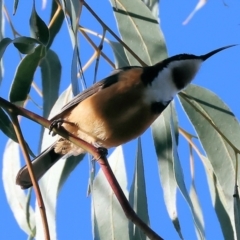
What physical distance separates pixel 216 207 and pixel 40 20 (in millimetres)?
708

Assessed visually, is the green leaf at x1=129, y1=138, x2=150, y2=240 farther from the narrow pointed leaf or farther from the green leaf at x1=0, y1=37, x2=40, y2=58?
the green leaf at x1=0, y1=37, x2=40, y2=58

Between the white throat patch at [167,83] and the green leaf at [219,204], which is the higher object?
the white throat patch at [167,83]

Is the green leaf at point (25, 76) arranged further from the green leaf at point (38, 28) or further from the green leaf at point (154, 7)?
the green leaf at point (154, 7)

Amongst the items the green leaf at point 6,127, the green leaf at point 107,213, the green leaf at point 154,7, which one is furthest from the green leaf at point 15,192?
the green leaf at point 154,7

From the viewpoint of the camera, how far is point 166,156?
173 cm

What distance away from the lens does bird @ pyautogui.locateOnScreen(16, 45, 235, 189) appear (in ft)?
5.61

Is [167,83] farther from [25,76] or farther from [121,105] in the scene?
[25,76]

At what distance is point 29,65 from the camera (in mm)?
1577

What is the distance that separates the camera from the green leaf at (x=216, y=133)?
1.77 metres

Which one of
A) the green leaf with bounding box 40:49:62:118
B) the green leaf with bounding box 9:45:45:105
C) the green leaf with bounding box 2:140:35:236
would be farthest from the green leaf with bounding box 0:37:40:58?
the green leaf with bounding box 2:140:35:236

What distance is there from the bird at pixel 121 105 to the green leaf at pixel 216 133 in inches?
2.4

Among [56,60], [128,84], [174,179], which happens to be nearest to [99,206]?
[174,179]

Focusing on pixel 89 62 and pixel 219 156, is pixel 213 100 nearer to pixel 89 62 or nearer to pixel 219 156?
pixel 219 156

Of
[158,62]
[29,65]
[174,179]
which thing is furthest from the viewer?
[158,62]
